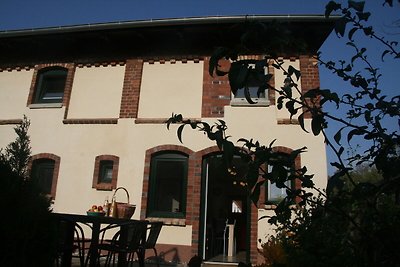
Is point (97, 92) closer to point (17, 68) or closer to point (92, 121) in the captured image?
point (92, 121)

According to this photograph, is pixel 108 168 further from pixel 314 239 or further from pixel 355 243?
pixel 355 243

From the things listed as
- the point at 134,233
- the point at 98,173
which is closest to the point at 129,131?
the point at 98,173

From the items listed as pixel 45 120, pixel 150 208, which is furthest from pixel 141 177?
pixel 45 120

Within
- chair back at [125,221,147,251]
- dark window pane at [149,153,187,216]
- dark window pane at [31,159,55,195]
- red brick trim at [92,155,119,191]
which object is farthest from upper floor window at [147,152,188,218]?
chair back at [125,221,147,251]

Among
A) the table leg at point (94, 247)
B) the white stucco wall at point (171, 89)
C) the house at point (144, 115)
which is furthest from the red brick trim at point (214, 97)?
the table leg at point (94, 247)

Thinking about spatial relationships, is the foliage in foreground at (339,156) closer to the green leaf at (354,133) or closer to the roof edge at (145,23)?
the green leaf at (354,133)

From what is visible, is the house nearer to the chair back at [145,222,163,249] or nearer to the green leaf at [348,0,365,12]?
the chair back at [145,222,163,249]

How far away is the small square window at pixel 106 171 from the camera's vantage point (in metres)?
8.59

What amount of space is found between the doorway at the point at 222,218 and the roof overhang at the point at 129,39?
3084 millimetres

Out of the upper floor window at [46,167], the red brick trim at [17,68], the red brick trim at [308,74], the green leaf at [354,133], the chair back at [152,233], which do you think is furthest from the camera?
the red brick trim at [17,68]

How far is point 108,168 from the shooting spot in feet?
28.5

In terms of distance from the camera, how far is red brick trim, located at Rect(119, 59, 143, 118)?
877 centimetres

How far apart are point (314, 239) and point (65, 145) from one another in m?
7.57

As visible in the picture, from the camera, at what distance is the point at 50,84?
10023 mm
